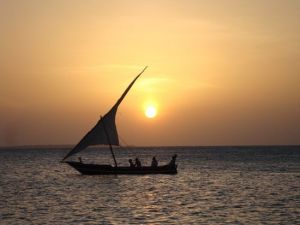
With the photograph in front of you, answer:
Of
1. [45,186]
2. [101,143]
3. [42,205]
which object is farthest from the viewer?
[101,143]

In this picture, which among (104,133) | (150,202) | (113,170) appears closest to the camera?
(150,202)

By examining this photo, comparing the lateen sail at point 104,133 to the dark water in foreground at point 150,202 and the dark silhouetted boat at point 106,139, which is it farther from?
the dark water in foreground at point 150,202

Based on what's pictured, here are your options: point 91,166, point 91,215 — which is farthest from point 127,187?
point 91,215

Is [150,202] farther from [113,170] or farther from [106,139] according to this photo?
[113,170]

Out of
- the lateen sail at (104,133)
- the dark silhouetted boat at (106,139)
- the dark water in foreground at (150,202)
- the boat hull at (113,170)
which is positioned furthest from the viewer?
the boat hull at (113,170)

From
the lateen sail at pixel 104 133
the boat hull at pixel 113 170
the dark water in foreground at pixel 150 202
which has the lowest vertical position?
the dark water in foreground at pixel 150 202

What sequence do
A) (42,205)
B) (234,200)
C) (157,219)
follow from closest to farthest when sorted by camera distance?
(157,219) < (42,205) < (234,200)

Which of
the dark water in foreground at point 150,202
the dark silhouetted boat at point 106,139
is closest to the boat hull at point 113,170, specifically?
the dark silhouetted boat at point 106,139

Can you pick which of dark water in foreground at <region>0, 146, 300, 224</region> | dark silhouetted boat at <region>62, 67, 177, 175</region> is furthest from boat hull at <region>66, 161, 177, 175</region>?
dark water in foreground at <region>0, 146, 300, 224</region>

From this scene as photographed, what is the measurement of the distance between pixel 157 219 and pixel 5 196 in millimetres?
14925

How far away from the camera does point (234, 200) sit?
3566 cm

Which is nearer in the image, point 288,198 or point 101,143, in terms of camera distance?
point 288,198

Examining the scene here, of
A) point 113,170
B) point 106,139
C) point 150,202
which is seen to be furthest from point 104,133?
point 150,202

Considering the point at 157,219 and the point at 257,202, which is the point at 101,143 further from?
the point at 157,219
